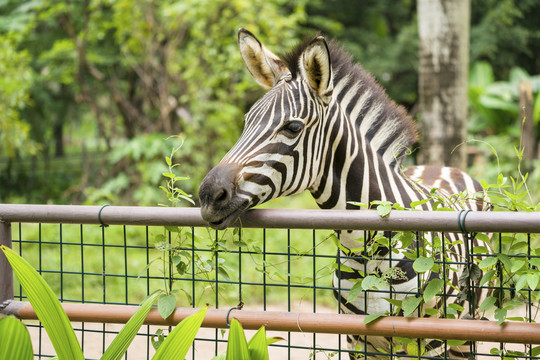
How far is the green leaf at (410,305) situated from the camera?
2029 mm

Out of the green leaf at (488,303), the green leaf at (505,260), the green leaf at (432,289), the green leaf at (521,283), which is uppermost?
the green leaf at (505,260)

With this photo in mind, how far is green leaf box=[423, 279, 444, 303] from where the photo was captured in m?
2.02

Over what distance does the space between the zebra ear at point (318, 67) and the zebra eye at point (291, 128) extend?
214 mm

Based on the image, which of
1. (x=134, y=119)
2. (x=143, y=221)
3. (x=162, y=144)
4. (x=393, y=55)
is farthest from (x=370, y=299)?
(x=393, y=55)

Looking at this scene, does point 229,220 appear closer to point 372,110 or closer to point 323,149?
point 323,149

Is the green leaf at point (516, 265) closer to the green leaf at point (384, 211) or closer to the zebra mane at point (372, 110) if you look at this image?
the green leaf at point (384, 211)

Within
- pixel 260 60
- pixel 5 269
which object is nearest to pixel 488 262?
pixel 260 60

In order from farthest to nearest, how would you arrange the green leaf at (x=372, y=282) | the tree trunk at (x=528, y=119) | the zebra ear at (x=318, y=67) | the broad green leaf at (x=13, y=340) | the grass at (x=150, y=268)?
the tree trunk at (x=528, y=119) < the grass at (x=150, y=268) < the zebra ear at (x=318, y=67) < the green leaf at (x=372, y=282) < the broad green leaf at (x=13, y=340)

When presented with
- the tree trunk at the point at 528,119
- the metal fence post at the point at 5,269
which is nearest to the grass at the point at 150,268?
the metal fence post at the point at 5,269

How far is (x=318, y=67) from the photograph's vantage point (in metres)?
2.46

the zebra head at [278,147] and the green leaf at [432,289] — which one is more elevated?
the zebra head at [278,147]

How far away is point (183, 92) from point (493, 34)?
769 centimetres

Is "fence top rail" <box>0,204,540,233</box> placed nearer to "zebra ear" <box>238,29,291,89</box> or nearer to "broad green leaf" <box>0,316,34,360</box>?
"broad green leaf" <box>0,316,34,360</box>

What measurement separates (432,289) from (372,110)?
1114 millimetres
